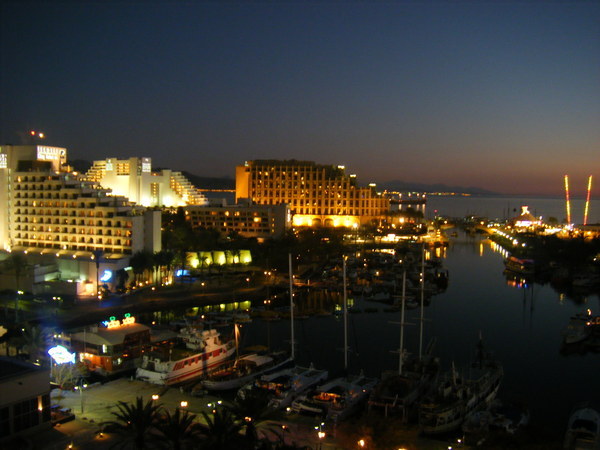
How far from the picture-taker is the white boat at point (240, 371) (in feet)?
45.3

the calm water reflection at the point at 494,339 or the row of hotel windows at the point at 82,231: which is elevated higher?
the row of hotel windows at the point at 82,231

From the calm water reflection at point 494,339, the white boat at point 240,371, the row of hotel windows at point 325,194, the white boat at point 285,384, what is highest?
the row of hotel windows at point 325,194

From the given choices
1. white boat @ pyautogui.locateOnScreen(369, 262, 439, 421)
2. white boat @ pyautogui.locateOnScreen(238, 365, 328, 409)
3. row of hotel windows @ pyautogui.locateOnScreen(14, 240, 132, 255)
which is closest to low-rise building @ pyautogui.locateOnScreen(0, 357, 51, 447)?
white boat @ pyautogui.locateOnScreen(238, 365, 328, 409)

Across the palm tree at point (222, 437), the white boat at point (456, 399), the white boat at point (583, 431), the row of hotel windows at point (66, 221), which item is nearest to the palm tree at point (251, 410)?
the palm tree at point (222, 437)

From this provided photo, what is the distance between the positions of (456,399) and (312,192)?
50.0m

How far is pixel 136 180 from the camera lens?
41.8 metres

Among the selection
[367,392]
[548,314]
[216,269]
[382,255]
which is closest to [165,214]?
[216,269]

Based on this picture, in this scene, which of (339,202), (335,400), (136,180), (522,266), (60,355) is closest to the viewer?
(335,400)

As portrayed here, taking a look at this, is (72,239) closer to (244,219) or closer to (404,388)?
(244,219)

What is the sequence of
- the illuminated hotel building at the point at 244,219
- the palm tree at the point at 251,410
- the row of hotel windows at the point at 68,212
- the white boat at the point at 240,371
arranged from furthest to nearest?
the illuminated hotel building at the point at 244,219
the row of hotel windows at the point at 68,212
the white boat at the point at 240,371
the palm tree at the point at 251,410

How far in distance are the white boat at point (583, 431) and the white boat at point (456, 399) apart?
206 cm

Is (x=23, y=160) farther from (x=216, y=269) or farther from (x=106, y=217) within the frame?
(x=216, y=269)

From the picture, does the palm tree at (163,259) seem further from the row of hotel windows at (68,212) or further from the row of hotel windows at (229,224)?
the row of hotel windows at (229,224)

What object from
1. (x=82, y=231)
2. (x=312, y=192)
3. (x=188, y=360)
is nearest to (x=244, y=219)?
(x=82, y=231)
